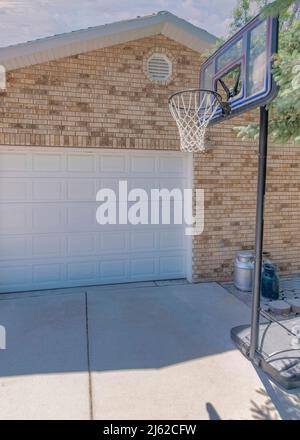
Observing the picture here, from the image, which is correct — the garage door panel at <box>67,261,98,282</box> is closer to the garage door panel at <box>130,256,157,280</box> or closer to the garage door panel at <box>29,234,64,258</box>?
the garage door panel at <box>29,234,64,258</box>

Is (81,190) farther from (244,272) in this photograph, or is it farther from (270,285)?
(270,285)

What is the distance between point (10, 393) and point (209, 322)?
2.52 metres

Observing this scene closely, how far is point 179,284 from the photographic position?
5.88 metres

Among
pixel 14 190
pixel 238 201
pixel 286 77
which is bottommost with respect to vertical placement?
pixel 238 201

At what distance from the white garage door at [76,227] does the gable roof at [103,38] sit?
4.77 feet

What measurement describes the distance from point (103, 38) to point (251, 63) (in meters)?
2.99

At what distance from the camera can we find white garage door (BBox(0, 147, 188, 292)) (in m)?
5.40

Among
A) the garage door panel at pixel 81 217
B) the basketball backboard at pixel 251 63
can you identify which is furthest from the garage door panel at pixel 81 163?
the basketball backboard at pixel 251 63

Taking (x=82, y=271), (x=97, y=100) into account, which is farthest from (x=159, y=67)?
(x=82, y=271)

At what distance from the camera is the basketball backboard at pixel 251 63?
2.83m

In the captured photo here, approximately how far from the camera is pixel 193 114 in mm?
4508

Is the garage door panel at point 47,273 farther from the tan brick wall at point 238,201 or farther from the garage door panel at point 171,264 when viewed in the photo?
the tan brick wall at point 238,201
